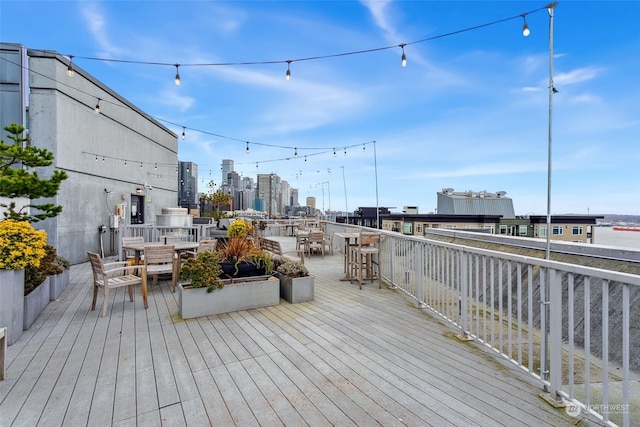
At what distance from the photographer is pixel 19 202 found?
22.1 ft

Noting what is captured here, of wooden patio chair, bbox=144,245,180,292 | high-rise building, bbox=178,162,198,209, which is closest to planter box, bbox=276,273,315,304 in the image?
wooden patio chair, bbox=144,245,180,292

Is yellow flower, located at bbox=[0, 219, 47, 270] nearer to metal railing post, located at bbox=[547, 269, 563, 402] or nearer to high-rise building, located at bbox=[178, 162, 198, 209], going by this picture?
metal railing post, located at bbox=[547, 269, 563, 402]

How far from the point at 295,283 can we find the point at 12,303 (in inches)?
117

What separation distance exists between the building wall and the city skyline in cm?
74

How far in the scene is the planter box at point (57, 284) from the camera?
429cm

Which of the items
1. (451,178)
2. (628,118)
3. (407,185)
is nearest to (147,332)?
(628,118)

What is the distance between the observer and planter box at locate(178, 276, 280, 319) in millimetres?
3599

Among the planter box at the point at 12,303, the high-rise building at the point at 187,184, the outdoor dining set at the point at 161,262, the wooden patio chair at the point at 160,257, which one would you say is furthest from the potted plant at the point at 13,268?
the high-rise building at the point at 187,184

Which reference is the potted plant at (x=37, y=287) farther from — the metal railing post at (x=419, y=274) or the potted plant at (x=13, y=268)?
the metal railing post at (x=419, y=274)

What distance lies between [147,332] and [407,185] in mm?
32931

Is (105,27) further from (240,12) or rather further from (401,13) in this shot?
(401,13)

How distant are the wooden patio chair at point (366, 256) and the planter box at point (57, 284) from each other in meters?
4.64

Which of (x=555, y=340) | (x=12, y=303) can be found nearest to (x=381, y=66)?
(x=555, y=340)

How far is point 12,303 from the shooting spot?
2889 mm
